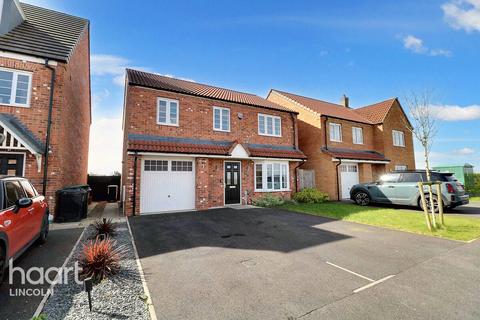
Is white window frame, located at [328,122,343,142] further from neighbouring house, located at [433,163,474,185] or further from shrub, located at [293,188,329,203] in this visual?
neighbouring house, located at [433,163,474,185]

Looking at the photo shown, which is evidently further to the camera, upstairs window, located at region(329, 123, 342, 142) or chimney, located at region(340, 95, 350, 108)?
chimney, located at region(340, 95, 350, 108)

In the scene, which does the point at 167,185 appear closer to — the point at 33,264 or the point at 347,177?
the point at 33,264

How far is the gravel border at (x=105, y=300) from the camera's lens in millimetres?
3057

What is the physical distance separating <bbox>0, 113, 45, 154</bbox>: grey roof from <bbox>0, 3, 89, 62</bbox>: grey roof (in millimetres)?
2758

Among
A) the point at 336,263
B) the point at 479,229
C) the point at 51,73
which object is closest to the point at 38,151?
the point at 51,73

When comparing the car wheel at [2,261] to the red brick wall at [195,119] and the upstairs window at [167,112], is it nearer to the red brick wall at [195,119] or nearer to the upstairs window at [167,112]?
the red brick wall at [195,119]

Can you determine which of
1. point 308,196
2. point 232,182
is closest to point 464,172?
point 308,196

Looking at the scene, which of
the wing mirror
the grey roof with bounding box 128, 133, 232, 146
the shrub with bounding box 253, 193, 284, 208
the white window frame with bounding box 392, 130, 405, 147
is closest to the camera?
the wing mirror

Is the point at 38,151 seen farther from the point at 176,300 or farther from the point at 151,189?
the point at 176,300

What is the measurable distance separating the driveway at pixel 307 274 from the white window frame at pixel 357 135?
1391 cm

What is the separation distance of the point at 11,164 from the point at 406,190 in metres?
18.1

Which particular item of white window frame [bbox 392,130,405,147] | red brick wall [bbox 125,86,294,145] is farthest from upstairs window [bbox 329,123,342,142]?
white window frame [bbox 392,130,405,147]

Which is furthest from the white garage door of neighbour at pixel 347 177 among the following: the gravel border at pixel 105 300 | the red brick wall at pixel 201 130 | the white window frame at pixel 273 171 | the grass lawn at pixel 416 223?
the gravel border at pixel 105 300

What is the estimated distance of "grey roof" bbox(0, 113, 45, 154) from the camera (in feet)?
26.3
